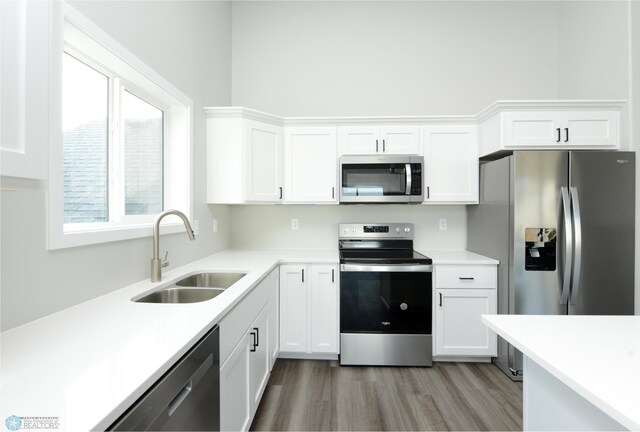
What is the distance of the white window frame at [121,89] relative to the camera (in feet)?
3.71

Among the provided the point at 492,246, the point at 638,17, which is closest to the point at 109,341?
the point at 492,246

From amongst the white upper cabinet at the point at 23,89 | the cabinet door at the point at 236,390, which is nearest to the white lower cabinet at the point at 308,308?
the cabinet door at the point at 236,390

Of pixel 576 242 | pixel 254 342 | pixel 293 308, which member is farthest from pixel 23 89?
pixel 576 242

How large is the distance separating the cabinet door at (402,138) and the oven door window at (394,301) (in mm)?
1118

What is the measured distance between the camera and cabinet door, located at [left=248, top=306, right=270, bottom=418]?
1.68 metres

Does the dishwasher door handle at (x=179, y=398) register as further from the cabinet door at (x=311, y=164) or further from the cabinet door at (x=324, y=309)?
the cabinet door at (x=311, y=164)

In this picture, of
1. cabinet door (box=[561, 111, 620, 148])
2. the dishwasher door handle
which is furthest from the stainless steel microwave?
the dishwasher door handle

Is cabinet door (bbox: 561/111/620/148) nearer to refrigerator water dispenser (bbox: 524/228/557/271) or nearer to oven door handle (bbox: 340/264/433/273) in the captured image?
refrigerator water dispenser (bbox: 524/228/557/271)

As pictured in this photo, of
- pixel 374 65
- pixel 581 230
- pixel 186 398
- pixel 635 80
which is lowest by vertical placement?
pixel 186 398

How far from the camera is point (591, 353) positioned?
2.74 ft

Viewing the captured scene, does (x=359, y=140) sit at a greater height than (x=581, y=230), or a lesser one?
greater

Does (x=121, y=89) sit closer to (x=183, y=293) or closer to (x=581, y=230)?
(x=183, y=293)

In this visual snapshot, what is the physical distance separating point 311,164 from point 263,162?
0.44 m

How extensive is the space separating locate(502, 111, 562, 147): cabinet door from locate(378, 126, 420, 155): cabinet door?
0.69 m
